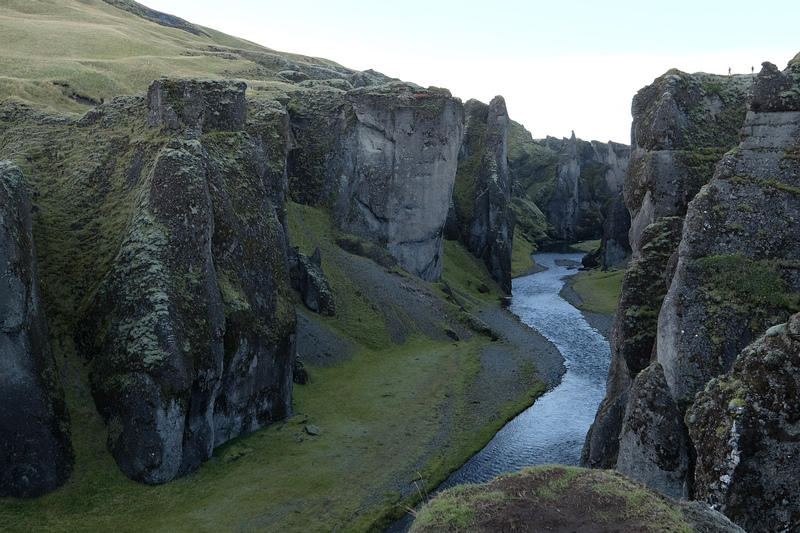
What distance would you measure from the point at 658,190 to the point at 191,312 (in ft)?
97.2

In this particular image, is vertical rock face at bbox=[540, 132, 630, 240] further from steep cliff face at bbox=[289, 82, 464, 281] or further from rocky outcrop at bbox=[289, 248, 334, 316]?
rocky outcrop at bbox=[289, 248, 334, 316]

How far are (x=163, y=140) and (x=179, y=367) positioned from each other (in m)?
17.8

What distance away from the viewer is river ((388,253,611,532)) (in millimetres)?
39688

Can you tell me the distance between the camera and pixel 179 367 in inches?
1298

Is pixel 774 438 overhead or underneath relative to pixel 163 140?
underneath

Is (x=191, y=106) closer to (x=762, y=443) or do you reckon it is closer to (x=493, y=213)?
(x=762, y=443)

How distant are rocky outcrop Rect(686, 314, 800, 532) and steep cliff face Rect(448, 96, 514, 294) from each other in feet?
287

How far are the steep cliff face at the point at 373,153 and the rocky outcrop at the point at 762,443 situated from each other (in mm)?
66672

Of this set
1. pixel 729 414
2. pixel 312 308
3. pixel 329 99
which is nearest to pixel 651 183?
pixel 729 414

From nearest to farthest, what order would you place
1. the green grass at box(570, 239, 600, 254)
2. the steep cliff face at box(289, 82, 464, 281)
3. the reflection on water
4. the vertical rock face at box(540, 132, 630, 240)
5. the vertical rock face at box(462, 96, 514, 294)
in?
the reflection on water
the steep cliff face at box(289, 82, 464, 281)
the vertical rock face at box(462, 96, 514, 294)
the green grass at box(570, 239, 600, 254)
the vertical rock face at box(540, 132, 630, 240)

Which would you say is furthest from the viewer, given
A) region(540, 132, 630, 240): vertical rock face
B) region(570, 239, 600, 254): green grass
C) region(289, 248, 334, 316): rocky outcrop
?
region(540, 132, 630, 240): vertical rock face

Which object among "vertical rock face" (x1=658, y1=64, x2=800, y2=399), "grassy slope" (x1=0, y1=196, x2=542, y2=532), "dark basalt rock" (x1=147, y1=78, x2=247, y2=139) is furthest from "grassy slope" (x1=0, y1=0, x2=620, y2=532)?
"vertical rock face" (x1=658, y1=64, x2=800, y2=399)

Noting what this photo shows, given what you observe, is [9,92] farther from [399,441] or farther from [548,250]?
[548,250]

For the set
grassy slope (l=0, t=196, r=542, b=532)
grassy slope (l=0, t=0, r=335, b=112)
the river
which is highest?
grassy slope (l=0, t=0, r=335, b=112)
